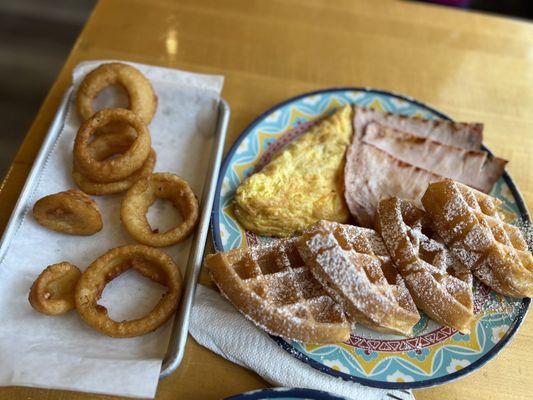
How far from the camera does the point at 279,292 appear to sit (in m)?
1.65

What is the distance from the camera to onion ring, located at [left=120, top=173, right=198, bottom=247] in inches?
70.8

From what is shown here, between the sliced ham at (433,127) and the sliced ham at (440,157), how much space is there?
0.06 meters

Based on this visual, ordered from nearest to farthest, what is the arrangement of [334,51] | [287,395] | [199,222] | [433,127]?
[287,395] → [199,222] → [433,127] → [334,51]

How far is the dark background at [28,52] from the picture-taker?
10.9 ft

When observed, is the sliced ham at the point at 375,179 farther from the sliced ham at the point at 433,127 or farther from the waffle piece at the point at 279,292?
the waffle piece at the point at 279,292

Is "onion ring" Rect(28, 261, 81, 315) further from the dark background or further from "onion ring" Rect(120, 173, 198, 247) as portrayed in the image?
the dark background

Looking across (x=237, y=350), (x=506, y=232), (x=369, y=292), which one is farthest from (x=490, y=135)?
(x=237, y=350)

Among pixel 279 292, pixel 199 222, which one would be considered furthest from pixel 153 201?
pixel 279 292

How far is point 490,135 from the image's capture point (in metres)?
2.44

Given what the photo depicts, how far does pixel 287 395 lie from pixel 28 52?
335 cm

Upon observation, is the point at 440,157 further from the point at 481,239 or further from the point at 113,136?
the point at 113,136

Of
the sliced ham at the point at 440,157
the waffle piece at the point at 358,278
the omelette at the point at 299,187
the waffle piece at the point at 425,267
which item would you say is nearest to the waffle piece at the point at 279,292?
the waffle piece at the point at 358,278

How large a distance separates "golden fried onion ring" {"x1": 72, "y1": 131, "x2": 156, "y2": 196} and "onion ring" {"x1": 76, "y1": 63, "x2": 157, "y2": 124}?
14 cm

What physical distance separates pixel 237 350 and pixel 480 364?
32.1 inches
